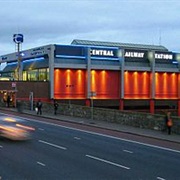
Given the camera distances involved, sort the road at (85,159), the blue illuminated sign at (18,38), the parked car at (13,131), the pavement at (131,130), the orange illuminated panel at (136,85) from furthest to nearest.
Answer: the blue illuminated sign at (18,38) < the orange illuminated panel at (136,85) < the pavement at (131,130) < the parked car at (13,131) < the road at (85,159)

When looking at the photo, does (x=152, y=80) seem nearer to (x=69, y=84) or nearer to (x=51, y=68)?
(x=69, y=84)

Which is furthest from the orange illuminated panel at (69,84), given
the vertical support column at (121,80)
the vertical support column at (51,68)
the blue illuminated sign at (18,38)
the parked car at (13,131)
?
the parked car at (13,131)

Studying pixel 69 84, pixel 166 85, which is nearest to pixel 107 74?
pixel 69 84

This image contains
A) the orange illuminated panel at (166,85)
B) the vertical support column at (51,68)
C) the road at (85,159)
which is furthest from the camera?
the orange illuminated panel at (166,85)

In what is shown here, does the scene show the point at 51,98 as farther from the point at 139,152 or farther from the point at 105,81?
the point at 139,152

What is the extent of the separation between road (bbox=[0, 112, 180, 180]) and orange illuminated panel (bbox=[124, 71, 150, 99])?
42.8 m

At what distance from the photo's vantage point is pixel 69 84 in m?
64.1

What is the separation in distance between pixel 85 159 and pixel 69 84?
46897 mm

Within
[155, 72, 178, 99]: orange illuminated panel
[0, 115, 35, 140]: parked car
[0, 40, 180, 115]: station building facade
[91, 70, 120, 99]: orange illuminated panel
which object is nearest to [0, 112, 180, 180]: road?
[0, 115, 35, 140]: parked car

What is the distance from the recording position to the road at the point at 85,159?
14289 millimetres

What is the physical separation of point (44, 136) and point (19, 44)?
5171 centimetres

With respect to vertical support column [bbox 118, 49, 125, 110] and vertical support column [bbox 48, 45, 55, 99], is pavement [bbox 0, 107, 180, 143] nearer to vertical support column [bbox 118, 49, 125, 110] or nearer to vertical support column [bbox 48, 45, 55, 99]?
vertical support column [bbox 48, 45, 55, 99]

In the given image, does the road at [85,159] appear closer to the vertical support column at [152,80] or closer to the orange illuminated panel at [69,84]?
the orange illuminated panel at [69,84]

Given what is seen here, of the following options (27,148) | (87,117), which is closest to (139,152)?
(27,148)
